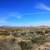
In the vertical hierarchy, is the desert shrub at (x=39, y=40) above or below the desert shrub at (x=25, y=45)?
above

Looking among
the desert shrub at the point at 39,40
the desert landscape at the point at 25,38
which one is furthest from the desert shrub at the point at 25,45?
the desert shrub at the point at 39,40

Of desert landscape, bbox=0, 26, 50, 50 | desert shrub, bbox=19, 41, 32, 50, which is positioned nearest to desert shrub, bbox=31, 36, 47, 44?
desert landscape, bbox=0, 26, 50, 50

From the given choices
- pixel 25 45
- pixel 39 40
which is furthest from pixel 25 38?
pixel 39 40

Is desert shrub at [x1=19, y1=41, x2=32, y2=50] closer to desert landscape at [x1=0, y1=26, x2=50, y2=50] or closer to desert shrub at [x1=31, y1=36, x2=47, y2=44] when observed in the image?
desert landscape at [x1=0, y1=26, x2=50, y2=50]

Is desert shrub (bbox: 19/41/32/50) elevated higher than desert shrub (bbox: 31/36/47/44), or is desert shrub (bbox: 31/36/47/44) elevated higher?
desert shrub (bbox: 31/36/47/44)

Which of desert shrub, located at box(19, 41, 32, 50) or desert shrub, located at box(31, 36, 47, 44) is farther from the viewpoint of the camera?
desert shrub, located at box(31, 36, 47, 44)

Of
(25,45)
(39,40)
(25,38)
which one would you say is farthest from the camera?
(39,40)

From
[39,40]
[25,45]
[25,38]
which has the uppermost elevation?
[25,38]

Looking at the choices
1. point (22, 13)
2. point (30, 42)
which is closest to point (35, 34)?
point (30, 42)

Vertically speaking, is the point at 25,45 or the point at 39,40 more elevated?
the point at 39,40

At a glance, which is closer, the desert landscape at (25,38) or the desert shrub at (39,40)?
the desert landscape at (25,38)

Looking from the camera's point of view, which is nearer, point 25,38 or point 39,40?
point 25,38

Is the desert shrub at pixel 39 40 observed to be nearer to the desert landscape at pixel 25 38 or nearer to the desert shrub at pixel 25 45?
the desert landscape at pixel 25 38

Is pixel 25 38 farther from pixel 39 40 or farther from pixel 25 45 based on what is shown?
pixel 39 40
